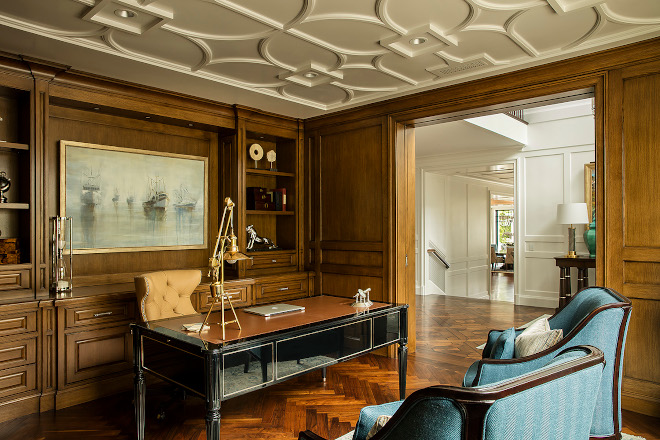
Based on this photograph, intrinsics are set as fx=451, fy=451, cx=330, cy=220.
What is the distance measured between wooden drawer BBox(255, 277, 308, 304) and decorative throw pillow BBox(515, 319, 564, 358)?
2793 mm

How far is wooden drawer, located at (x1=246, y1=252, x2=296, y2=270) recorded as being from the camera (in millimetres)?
4900

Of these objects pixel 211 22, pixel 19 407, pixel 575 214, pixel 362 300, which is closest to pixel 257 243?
pixel 362 300

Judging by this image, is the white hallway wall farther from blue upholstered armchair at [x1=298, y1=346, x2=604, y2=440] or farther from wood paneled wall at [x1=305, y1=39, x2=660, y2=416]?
blue upholstered armchair at [x1=298, y1=346, x2=604, y2=440]

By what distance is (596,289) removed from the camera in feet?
8.90

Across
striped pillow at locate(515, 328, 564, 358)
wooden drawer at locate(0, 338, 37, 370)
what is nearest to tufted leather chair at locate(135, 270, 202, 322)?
wooden drawer at locate(0, 338, 37, 370)

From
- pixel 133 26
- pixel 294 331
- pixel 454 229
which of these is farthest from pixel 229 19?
pixel 454 229

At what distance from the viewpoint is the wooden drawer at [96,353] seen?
131 inches

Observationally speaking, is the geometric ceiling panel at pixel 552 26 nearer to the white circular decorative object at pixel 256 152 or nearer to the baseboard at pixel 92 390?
the white circular decorative object at pixel 256 152

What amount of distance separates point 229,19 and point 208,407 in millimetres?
2243

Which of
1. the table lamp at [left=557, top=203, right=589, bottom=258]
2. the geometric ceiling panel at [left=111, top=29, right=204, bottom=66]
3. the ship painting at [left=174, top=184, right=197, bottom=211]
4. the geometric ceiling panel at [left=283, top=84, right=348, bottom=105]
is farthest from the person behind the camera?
the table lamp at [left=557, top=203, right=589, bottom=258]

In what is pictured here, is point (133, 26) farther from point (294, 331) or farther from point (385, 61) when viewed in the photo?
point (294, 331)

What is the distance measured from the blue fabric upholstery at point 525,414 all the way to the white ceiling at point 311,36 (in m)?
2.23

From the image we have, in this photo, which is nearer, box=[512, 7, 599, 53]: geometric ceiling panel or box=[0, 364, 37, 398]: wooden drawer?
box=[512, 7, 599, 53]: geometric ceiling panel

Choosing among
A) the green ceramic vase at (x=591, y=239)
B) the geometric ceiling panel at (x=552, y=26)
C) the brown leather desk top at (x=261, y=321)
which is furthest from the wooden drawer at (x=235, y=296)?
the green ceramic vase at (x=591, y=239)
